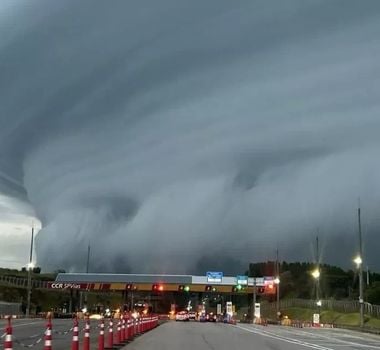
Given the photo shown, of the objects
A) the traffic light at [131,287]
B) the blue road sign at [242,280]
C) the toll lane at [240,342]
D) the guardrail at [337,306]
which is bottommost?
the toll lane at [240,342]

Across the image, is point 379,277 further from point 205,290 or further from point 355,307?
point 355,307

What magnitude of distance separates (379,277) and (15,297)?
102m

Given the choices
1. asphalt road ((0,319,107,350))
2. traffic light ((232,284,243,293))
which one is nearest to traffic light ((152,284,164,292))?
traffic light ((232,284,243,293))

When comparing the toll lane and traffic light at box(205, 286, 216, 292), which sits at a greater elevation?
traffic light at box(205, 286, 216, 292)

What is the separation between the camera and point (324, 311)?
329 feet

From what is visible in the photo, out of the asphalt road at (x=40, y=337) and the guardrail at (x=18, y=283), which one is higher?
the guardrail at (x=18, y=283)

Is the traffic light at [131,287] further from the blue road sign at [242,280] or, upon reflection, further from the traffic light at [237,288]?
the blue road sign at [242,280]

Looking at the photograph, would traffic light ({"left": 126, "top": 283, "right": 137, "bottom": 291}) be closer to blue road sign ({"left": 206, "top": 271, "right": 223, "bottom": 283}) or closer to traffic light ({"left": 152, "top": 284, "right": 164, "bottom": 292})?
traffic light ({"left": 152, "top": 284, "right": 164, "bottom": 292})

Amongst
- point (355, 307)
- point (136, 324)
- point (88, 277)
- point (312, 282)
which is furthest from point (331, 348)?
point (312, 282)

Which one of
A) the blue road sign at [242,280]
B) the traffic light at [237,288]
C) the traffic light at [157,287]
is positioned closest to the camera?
the traffic light at [237,288]

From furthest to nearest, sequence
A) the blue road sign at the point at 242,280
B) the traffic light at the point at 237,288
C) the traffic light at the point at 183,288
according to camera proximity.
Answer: the traffic light at the point at 183,288 < the blue road sign at the point at 242,280 < the traffic light at the point at 237,288

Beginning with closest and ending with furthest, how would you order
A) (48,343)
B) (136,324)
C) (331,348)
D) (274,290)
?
(48,343), (331,348), (136,324), (274,290)

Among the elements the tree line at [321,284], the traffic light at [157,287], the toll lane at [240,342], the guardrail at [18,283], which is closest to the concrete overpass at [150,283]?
the traffic light at [157,287]

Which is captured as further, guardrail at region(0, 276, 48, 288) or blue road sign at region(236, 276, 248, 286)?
guardrail at region(0, 276, 48, 288)
